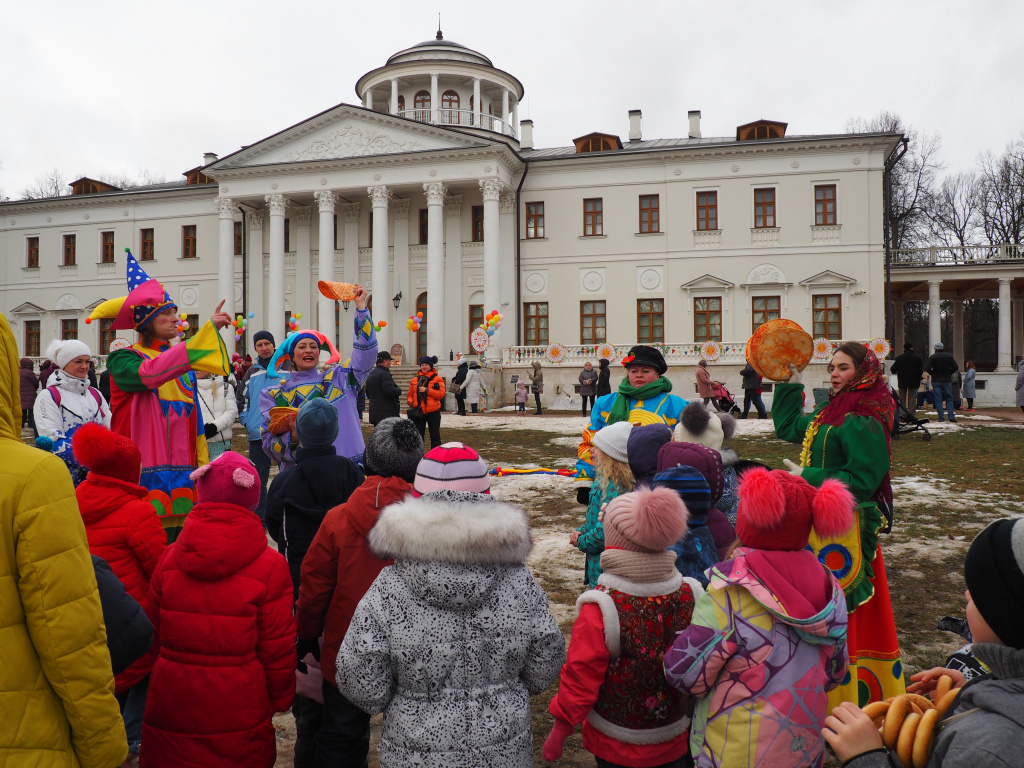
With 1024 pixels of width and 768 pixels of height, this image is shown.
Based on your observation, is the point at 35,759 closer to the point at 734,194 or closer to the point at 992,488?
the point at 992,488

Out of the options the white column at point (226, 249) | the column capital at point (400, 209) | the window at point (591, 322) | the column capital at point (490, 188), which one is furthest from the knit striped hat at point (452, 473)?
the white column at point (226, 249)

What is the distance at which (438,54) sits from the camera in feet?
115

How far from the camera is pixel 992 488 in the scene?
9.42m

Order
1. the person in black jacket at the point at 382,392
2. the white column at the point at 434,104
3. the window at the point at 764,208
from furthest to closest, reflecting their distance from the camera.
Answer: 1. the white column at the point at 434,104
2. the window at the point at 764,208
3. the person in black jacket at the point at 382,392

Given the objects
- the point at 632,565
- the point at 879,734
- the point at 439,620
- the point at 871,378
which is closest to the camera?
the point at 879,734

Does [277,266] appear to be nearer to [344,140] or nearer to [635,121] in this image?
[344,140]

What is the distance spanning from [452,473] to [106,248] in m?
40.6

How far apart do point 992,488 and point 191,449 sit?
9.82 metres

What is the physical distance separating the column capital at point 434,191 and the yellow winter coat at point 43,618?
29502mm

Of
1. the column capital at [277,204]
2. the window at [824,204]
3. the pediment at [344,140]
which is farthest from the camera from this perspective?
the column capital at [277,204]

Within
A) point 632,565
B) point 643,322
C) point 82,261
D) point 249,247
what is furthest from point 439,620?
point 82,261

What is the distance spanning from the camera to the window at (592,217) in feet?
101

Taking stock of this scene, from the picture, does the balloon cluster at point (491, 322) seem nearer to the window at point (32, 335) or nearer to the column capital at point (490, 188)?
the column capital at point (490, 188)

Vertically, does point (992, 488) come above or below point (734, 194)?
below
